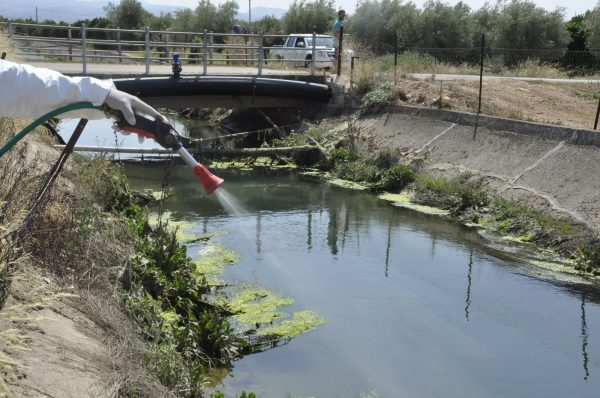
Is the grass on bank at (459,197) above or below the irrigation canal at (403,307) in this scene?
above

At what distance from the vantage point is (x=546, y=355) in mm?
8523

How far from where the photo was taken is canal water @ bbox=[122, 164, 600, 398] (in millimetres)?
7715

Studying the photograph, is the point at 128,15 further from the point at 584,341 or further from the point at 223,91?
the point at 584,341

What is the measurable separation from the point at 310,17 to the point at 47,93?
4604cm

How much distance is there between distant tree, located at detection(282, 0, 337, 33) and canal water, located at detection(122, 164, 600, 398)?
33831 millimetres

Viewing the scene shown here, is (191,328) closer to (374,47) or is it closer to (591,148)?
(591,148)

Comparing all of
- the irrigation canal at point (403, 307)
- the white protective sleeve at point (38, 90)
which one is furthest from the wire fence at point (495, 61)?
the white protective sleeve at point (38, 90)

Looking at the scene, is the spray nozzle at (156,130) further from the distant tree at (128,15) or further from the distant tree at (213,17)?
the distant tree at (128,15)

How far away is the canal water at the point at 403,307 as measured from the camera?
7715mm

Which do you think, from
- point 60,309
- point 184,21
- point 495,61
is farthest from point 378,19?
point 60,309

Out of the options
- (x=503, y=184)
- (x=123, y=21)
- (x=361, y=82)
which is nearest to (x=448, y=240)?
(x=503, y=184)

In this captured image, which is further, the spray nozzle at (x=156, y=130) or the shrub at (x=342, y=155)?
the shrub at (x=342, y=155)

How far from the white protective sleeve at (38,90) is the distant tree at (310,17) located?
44096mm

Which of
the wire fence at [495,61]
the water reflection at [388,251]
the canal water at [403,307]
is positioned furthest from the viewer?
the wire fence at [495,61]
